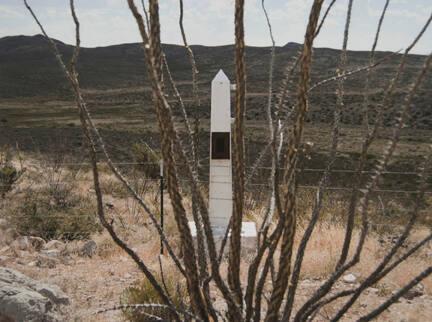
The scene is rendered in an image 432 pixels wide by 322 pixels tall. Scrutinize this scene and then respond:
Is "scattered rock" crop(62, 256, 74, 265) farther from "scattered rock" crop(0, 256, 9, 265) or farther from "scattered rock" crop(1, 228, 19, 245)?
"scattered rock" crop(1, 228, 19, 245)

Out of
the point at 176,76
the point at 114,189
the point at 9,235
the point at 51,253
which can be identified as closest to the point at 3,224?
the point at 9,235

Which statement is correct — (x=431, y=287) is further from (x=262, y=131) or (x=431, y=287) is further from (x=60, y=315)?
(x=262, y=131)

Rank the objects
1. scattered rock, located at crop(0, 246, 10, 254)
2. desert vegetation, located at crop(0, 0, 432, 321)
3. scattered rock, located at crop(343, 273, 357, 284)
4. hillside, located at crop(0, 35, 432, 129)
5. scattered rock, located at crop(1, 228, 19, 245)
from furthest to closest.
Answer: hillside, located at crop(0, 35, 432, 129) < scattered rock, located at crop(1, 228, 19, 245) < scattered rock, located at crop(0, 246, 10, 254) < scattered rock, located at crop(343, 273, 357, 284) < desert vegetation, located at crop(0, 0, 432, 321)

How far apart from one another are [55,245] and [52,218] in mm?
871

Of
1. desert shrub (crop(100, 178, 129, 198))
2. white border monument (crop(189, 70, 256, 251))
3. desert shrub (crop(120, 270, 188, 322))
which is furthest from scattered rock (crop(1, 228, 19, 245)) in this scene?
desert shrub (crop(100, 178, 129, 198))

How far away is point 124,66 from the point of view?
Answer: 78562 mm

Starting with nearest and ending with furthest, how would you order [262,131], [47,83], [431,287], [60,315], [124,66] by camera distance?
[60,315]
[431,287]
[262,131]
[47,83]
[124,66]

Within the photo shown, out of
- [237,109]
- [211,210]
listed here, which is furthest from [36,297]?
[211,210]

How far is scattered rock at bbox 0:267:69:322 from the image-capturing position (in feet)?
8.69

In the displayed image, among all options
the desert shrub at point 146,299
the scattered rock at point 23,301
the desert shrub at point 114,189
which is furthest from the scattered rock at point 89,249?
the desert shrub at point 114,189

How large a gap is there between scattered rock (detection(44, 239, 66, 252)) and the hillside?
15.9m

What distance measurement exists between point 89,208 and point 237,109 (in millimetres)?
5713

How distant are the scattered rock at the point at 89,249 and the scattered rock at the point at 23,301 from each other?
79.5 inches

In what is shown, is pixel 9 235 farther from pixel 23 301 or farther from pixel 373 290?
pixel 373 290
